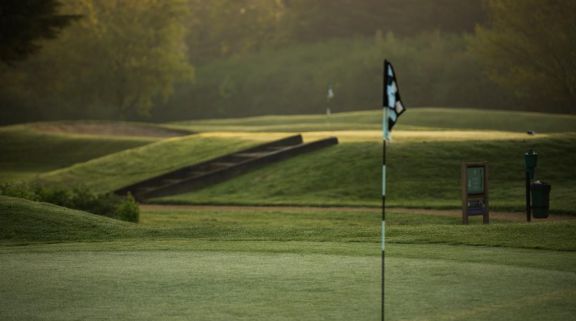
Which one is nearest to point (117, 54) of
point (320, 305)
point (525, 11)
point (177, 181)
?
point (525, 11)

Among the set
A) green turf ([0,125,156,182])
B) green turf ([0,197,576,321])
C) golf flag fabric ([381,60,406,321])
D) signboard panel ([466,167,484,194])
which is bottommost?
green turf ([0,125,156,182])


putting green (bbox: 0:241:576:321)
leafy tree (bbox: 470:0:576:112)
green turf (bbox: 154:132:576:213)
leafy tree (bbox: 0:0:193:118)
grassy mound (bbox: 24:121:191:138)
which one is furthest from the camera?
leafy tree (bbox: 0:0:193:118)

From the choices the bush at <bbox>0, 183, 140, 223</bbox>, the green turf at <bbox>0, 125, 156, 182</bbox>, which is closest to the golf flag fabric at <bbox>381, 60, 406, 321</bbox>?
the bush at <bbox>0, 183, 140, 223</bbox>

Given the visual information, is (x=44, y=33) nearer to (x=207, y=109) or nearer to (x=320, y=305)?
(x=320, y=305)

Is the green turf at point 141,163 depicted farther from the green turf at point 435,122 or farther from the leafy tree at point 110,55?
the leafy tree at point 110,55

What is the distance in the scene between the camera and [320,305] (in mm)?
10914

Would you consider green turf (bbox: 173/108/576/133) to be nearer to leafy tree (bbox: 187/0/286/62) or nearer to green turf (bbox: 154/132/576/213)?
green turf (bbox: 154/132/576/213)

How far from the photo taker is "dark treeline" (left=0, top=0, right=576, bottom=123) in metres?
61.0

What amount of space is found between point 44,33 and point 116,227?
2202 centimetres

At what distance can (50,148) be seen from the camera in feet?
166

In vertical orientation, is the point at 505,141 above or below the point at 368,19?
below

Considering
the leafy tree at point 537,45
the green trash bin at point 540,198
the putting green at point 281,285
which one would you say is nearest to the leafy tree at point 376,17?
the leafy tree at point 537,45

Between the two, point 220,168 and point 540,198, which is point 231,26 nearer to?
point 220,168

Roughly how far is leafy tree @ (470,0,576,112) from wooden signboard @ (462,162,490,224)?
1482 inches
